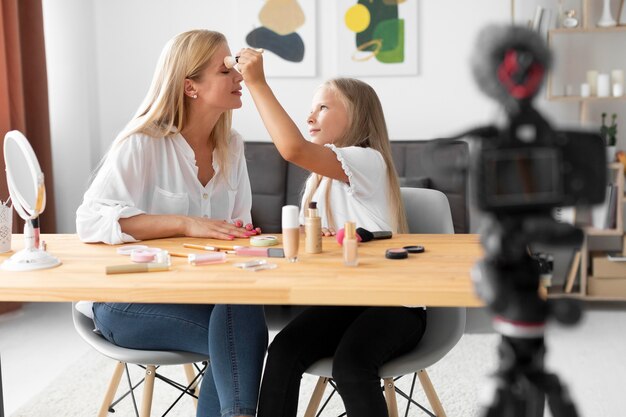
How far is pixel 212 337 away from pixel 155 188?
545 mm

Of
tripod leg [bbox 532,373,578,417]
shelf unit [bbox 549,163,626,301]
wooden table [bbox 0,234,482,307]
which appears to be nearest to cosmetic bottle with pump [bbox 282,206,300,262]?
wooden table [bbox 0,234,482,307]

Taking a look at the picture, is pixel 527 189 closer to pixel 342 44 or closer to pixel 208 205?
pixel 208 205

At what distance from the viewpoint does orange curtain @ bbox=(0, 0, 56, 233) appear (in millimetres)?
3279

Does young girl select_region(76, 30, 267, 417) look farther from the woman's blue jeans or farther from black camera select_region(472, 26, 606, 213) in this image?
black camera select_region(472, 26, 606, 213)

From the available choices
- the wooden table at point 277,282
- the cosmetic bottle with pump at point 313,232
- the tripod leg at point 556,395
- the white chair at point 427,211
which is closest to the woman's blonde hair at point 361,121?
the white chair at point 427,211

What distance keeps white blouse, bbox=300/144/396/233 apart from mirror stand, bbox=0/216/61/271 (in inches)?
27.7

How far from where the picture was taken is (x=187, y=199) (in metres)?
1.92

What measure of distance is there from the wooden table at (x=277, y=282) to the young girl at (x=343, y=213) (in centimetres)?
19

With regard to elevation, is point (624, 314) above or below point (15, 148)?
below

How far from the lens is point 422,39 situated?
155 inches

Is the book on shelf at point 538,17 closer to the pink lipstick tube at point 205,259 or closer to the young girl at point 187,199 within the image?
the young girl at point 187,199

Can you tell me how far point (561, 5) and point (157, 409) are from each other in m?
2.83

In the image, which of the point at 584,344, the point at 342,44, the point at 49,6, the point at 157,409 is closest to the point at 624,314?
the point at 584,344

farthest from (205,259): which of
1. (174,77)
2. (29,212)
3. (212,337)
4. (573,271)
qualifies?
(573,271)
